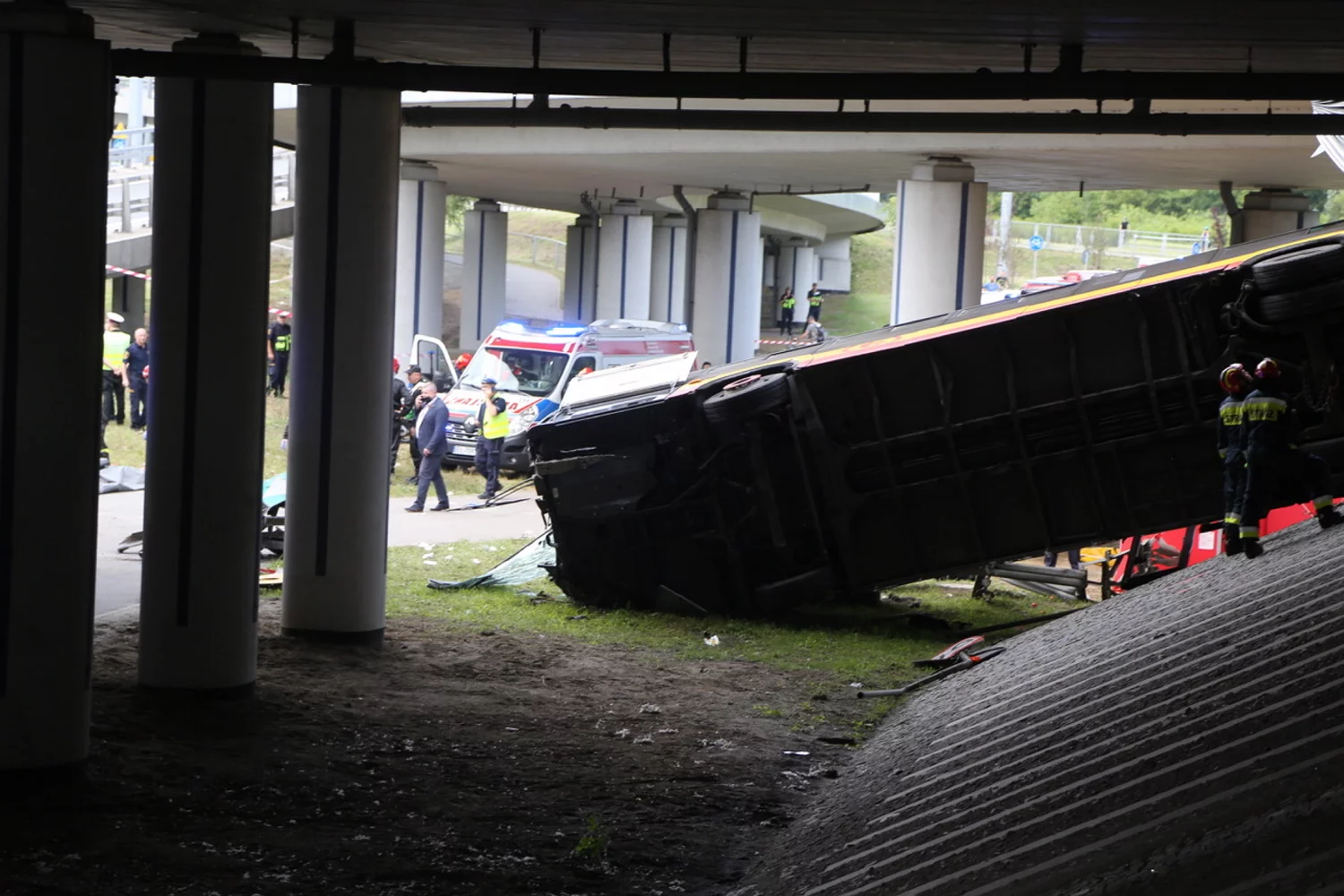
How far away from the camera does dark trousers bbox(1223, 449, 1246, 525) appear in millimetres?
12438

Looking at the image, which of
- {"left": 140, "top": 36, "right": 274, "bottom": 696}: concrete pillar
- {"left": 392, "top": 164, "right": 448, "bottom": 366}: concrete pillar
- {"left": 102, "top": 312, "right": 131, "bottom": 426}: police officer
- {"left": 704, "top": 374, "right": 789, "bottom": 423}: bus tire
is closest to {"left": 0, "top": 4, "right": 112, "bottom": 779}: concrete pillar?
{"left": 140, "top": 36, "right": 274, "bottom": 696}: concrete pillar

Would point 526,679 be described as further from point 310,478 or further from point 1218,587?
point 1218,587

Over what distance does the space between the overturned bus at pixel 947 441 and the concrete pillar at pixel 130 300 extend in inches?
966

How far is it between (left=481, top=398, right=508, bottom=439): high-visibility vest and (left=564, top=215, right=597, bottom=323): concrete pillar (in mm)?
30340

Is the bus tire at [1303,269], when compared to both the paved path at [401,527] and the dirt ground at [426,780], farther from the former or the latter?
the paved path at [401,527]

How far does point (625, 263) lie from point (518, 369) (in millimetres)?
19555

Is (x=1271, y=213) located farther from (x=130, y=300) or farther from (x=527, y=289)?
(x=527, y=289)

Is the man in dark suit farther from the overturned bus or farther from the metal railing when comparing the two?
the metal railing

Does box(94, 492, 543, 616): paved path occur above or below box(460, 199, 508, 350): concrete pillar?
below

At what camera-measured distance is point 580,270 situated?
2195 inches

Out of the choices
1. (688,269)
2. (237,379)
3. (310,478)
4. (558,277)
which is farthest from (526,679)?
(558,277)

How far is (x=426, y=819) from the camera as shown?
28.1 feet

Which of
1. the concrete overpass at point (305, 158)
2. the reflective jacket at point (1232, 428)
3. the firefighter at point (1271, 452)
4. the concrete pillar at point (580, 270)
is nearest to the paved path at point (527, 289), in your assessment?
the concrete pillar at point (580, 270)

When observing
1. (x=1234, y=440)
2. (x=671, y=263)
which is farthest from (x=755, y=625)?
(x=671, y=263)
